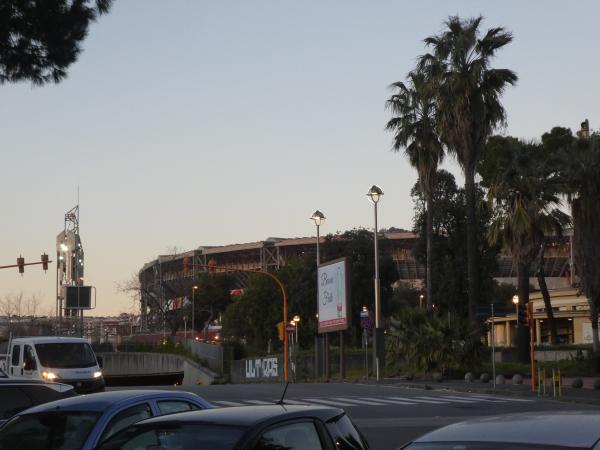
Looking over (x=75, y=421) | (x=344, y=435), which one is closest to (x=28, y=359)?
(x=75, y=421)

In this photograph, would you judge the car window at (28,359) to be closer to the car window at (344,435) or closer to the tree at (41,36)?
the tree at (41,36)

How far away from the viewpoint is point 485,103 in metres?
46.0

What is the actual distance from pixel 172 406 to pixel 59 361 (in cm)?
1770

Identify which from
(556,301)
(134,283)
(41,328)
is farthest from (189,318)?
(556,301)

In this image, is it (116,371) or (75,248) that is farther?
(75,248)

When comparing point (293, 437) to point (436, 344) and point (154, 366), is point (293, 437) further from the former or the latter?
point (154, 366)

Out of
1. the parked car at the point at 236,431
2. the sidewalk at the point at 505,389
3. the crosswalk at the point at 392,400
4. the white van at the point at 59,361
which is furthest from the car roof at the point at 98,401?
the sidewalk at the point at 505,389

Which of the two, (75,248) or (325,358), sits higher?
(75,248)

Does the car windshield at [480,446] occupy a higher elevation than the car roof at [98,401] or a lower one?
lower

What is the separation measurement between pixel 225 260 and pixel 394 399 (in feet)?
352

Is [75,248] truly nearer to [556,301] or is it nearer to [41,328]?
[41,328]

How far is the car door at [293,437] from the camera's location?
6430mm

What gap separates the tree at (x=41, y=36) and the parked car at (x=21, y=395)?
11.0 metres

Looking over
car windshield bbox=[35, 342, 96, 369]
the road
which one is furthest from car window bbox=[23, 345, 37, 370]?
the road
